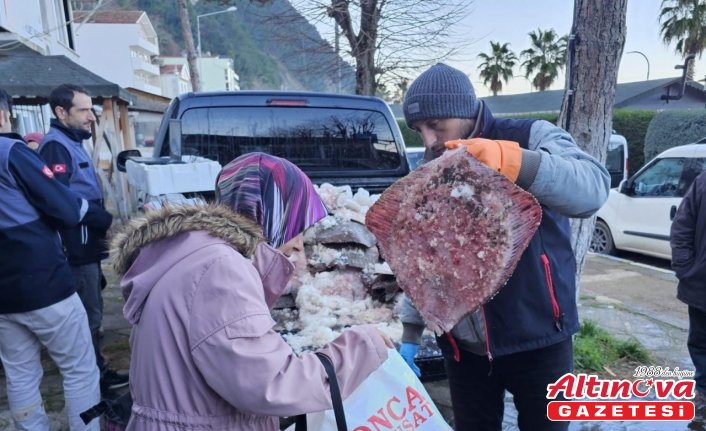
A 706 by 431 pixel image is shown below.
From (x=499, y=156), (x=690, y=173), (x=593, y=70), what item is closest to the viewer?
(x=499, y=156)

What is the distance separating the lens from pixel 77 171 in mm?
3350

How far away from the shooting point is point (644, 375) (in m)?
3.77

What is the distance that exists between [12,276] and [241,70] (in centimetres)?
8556

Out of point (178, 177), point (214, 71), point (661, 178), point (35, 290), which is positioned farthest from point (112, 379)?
point (214, 71)

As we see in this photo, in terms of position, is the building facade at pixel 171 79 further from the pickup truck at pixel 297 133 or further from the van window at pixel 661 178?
the pickup truck at pixel 297 133

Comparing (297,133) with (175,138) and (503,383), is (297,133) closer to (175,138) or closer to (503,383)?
(175,138)

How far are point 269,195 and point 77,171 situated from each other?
8.11 ft

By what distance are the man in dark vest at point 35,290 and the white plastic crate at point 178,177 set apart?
0.42 meters

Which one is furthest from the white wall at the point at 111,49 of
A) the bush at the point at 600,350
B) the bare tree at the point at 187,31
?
the bush at the point at 600,350

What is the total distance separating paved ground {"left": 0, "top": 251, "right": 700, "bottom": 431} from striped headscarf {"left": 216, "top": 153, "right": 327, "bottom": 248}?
2.12 m

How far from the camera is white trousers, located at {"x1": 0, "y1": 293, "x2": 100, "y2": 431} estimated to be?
8.57ft

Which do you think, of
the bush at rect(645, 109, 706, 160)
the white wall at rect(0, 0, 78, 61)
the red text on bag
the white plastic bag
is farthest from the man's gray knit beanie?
the bush at rect(645, 109, 706, 160)

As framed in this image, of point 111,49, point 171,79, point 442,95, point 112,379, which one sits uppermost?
point 111,49

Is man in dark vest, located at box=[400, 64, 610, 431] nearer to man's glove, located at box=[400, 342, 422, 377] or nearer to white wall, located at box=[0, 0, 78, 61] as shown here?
man's glove, located at box=[400, 342, 422, 377]
